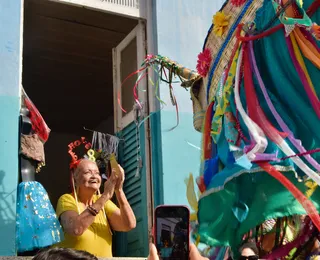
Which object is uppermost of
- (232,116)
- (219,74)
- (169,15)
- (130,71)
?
(169,15)

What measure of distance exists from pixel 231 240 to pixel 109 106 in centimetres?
522

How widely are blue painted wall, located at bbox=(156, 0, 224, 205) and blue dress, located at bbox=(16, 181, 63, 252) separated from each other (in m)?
1.11

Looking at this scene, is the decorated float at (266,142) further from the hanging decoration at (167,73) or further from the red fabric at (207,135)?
the hanging decoration at (167,73)

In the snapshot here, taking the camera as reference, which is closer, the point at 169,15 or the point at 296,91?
the point at 296,91

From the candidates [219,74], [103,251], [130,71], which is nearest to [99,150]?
[130,71]

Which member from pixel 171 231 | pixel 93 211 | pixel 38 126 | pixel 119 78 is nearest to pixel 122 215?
pixel 93 211

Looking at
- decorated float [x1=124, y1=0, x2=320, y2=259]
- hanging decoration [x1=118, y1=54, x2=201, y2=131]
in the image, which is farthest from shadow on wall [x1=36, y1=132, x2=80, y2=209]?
decorated float [x1=124, y1=0, x2=320, y2=259]

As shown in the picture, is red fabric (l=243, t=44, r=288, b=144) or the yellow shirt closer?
red fabric (l=243, t=44, r=288, b=144)

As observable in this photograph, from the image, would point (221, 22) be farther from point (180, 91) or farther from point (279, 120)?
point (180, 91)

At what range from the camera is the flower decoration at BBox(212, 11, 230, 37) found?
416cm

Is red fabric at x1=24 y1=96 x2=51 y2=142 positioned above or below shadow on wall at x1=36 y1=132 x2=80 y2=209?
below

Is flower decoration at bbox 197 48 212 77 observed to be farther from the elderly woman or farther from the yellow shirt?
the yellow shirt

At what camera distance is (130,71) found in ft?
20.3

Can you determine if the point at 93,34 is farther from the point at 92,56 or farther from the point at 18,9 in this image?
the point at 18,9
